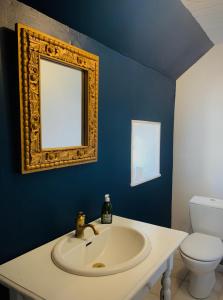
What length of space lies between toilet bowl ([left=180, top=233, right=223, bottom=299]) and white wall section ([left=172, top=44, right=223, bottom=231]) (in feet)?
2.01

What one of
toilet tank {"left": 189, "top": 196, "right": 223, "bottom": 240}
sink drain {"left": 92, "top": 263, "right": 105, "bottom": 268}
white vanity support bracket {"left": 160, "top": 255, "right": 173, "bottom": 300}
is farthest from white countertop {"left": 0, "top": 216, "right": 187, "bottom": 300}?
toilet tank {"left": 189, "top": 196, "right": 223, "bottom": 240}

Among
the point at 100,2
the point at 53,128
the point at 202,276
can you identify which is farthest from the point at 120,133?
the point at 202,276

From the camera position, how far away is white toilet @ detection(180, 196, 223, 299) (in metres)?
2.01

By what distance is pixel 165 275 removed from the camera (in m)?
1.42

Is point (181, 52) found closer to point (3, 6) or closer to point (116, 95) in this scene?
point (116, 95)

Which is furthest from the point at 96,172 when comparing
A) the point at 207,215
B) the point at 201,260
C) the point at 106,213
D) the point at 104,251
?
the point at 207,215

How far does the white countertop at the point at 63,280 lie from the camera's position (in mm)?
970

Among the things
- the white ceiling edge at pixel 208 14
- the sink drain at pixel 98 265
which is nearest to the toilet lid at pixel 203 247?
the sink drain at pixel 98 265

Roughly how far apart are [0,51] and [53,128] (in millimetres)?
447

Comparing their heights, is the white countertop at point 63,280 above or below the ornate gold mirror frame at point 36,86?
below

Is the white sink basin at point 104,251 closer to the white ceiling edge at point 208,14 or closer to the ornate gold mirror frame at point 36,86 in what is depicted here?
the ornate gold mirror frame at point 36,86

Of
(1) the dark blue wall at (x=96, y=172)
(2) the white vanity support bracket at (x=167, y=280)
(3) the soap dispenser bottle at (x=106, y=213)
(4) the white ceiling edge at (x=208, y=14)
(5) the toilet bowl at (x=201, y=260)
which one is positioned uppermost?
(4) the white ceiling edge at (x=208, y=14)

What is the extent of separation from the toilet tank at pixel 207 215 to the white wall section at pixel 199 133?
11.7 inches

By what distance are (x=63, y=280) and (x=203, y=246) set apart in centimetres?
151
